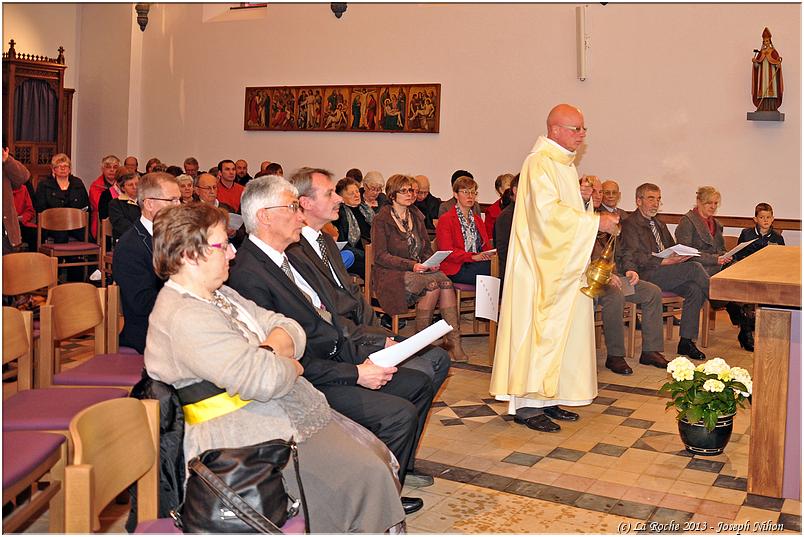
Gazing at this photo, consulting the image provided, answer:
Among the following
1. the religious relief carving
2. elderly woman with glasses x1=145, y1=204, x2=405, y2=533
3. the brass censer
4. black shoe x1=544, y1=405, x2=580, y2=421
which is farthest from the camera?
the religious relief carving

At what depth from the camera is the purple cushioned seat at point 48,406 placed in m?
3.45

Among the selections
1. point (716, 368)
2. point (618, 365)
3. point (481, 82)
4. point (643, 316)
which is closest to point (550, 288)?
point (716, 368)

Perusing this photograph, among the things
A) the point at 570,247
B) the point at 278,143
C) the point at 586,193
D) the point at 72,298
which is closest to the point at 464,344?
the point at 586,193

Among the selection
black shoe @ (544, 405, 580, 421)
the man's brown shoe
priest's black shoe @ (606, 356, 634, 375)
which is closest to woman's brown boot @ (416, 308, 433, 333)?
priest's black shoe @ (606, 356, 634, 375)

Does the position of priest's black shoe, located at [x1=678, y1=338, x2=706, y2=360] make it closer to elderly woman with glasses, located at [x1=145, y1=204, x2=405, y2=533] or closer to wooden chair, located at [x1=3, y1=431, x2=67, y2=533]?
elderly woman with glasses, located at [x1=145, y1=204, x2=405, y2=533]

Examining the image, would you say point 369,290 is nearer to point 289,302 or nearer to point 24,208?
point 289,302

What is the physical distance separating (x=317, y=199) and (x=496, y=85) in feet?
26.5

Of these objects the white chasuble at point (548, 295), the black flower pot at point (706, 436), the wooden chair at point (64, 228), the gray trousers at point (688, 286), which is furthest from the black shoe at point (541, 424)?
the wooden chair at point (64, 228)

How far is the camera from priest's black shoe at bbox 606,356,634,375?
6.90 meters

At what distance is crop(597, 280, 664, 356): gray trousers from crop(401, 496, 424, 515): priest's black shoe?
3.32m

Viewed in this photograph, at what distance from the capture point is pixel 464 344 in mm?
7859

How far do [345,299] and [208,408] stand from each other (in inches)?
65.2

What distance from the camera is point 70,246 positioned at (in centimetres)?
991

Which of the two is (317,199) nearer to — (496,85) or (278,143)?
(496,85)
